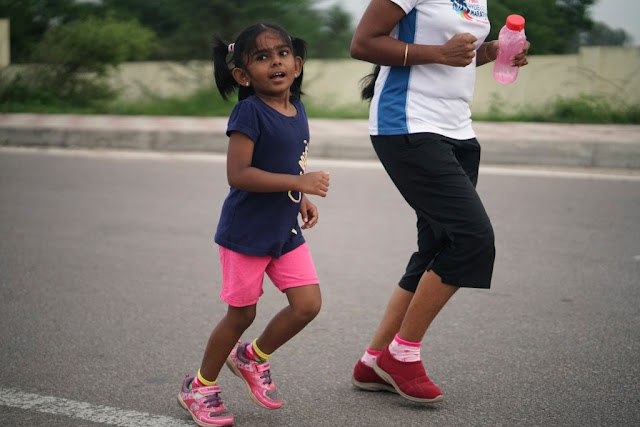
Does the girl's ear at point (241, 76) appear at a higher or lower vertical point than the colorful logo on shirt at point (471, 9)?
lower

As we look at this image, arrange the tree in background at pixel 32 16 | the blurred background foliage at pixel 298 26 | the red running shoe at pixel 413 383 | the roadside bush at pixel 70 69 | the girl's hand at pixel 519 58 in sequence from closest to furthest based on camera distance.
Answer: the red running shoe at pixel 413 383, the girl's hand at pixel 519 58, the roadside bush at pixel 70 69, the blurred background foliage at pixel 298 26, the tree in background at pixel 32 16

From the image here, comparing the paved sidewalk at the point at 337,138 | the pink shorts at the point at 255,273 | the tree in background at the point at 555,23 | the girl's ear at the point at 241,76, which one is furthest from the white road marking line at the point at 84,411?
the tree in background at the point at 555,23

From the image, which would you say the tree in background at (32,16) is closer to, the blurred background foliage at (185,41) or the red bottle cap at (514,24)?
the blurred background foliage at (185,41)

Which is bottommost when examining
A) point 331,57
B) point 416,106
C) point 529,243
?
point 331,57

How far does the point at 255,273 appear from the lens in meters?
2.90

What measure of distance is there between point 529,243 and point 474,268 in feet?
10.0

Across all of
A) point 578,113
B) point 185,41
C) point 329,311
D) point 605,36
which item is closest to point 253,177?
point 329,311

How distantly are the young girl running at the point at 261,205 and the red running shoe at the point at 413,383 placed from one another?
0.44 m

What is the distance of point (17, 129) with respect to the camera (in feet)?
35.9

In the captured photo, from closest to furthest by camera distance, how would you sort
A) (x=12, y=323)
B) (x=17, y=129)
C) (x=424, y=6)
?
(x=424, y=6) < (x=12, y=323) < (x=17, y=129)

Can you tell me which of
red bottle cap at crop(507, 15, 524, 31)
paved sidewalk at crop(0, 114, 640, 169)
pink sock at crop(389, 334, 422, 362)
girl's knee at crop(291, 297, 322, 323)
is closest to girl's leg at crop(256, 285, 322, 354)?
girl's knee at crop(291, 297, 322, 323)

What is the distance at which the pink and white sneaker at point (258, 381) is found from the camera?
3053 millimetres

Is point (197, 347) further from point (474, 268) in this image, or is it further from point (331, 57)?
point (331, 57)

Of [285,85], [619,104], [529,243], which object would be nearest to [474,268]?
[285,85]
